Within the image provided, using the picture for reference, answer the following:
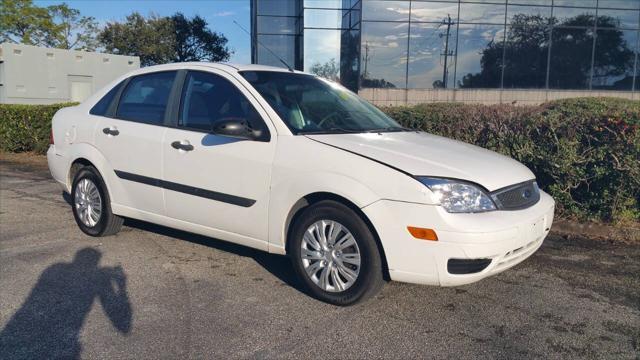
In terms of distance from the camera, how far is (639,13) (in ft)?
73.5

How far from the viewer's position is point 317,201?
13.0 feet

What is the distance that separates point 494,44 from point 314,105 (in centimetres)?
1936

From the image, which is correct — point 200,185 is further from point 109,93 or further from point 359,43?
point 359,43

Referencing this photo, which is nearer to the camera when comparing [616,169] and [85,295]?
[85,295]

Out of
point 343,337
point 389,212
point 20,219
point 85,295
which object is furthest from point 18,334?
point 20,219

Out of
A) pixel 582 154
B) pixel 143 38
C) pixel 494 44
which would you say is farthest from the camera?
pixel 143 38

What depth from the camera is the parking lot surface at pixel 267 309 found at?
3334mm

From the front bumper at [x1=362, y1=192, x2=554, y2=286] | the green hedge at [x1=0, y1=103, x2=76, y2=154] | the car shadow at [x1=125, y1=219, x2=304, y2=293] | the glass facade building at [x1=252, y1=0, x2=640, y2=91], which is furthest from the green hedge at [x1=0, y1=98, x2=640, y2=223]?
the glass facade building at [x1=252, y1=0, x2=640, y2=91]

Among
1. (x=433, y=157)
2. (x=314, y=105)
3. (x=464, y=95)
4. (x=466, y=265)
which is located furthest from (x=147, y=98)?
(x=464, y=95)

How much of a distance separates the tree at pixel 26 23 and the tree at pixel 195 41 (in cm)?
940

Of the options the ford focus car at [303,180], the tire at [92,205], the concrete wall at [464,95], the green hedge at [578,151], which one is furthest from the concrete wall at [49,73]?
the green hedge at [578,151]

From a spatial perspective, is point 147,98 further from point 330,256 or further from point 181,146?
point 330,256

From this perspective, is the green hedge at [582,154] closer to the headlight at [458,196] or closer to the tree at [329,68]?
the headlight at [458,196]

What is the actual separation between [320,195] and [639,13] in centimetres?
2366
